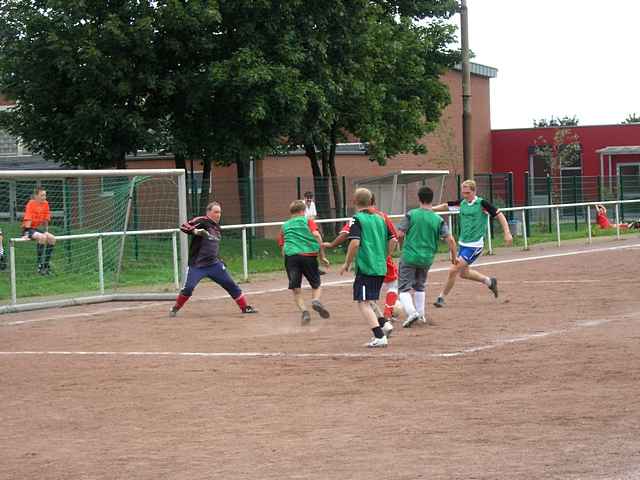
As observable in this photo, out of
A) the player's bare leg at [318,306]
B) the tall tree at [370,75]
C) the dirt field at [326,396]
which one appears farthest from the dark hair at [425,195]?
the tall tree at [370,75]

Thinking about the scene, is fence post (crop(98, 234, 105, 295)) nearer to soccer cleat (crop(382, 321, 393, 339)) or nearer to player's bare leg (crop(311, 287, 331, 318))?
player's bare leg (crop(311, 287, 331, 318))

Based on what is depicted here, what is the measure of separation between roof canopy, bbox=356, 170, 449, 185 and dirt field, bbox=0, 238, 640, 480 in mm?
16022

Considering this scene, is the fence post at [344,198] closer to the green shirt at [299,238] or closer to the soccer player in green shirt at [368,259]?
the green shirt at [299,238]

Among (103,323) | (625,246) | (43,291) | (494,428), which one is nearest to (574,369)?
(494,428)

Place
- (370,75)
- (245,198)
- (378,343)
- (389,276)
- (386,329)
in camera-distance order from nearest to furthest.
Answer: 1. (378,343)
2. (386,329)
3. (389,276)
4. (245,198)
5. (370,75)

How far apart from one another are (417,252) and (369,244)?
170cm

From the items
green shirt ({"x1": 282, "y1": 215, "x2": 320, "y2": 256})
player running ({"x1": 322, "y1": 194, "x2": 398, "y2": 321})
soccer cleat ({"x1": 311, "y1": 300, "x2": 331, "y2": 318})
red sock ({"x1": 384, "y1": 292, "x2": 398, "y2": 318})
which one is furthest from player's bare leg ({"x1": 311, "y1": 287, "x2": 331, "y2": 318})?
red sock ({"x1": 384, "y1": 292, "x2": 398, "y2": 318})

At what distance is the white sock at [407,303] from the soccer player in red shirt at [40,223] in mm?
8457

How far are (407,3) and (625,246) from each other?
12.6m

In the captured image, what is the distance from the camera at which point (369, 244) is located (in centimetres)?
1245

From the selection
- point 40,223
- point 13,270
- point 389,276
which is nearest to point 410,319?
point 389,276

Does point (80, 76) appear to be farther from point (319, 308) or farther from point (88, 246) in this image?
point (319, 308)

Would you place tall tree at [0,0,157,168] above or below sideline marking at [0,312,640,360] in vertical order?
above

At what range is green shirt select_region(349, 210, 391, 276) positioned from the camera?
1243cm
